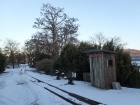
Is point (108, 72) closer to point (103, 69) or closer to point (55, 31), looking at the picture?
point (103, 69)

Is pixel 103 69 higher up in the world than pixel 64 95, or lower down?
higher up

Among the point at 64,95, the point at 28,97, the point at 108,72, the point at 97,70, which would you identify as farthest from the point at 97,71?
the point at 28,97

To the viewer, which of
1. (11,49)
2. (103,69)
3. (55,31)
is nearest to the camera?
(103,69)

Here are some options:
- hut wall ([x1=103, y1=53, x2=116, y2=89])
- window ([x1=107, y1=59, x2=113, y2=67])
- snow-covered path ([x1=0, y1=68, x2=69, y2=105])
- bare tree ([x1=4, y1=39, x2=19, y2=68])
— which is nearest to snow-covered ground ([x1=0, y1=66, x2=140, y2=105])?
snow-covered path ([x1=0, y1=68, x2=69, y2=105])

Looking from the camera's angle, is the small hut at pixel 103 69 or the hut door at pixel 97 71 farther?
the hut door at pixel 97 71

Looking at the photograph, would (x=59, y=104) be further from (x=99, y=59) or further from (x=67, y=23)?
(x=67, y=23)

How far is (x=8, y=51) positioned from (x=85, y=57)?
237 ft

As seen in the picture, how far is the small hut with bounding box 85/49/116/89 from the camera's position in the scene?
15.5m

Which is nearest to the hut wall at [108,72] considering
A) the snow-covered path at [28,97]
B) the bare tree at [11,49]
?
the snow-covered path at [28,97]

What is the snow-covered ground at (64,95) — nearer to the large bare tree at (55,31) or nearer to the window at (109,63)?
the window at (109,63)

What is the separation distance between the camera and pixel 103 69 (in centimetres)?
1550

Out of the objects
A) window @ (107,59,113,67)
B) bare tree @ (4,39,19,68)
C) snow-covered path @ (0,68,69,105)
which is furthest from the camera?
bare tree @ (4,39,19,68)

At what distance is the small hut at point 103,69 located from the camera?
15.5 meters

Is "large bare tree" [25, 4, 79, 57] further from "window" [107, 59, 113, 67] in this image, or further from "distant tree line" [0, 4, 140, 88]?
"window" [107, 59, 113, 67]
